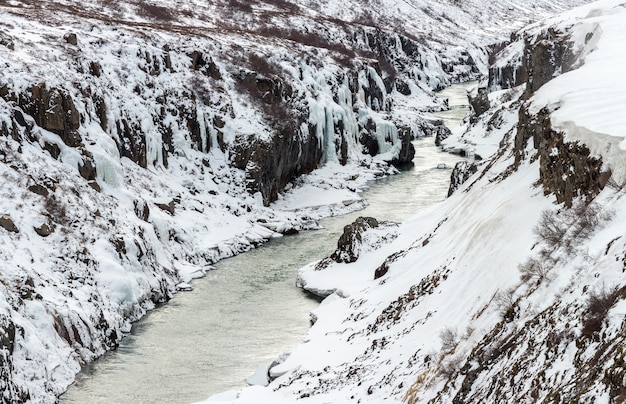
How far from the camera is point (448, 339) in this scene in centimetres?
1983

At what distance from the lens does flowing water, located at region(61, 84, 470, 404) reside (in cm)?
2927

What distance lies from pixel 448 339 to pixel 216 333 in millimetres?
17156

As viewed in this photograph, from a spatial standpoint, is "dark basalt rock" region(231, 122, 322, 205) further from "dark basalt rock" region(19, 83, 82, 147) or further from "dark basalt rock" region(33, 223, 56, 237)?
"dark basalt rock" region(33, 223, 56, 237)

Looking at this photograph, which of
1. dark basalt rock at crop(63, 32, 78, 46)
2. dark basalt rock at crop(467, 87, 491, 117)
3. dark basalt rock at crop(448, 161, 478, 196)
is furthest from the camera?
dark basalt rock at crop(467, 87, 491, 117)

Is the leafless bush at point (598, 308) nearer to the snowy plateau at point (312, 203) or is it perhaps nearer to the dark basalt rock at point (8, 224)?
the snowy plateau at point (312, 203)

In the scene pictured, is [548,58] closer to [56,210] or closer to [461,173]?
[461,173]

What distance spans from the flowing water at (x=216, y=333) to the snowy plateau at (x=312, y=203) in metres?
1.23

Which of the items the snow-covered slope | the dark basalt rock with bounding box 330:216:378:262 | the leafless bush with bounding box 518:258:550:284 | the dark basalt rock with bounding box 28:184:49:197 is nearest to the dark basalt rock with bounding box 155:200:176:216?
the dark basalt rock with bounding box 28:184:49:197

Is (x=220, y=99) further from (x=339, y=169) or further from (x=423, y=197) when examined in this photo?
(x=423, y=197)

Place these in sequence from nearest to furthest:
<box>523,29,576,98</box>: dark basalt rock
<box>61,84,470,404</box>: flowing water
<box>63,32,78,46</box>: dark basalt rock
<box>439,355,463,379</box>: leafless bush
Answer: <box>439,355,463,379</box>: leafless bush
<box>61,84,470,404</box>: flowing water
<box>63,32,78,46</box>: dark basalt rock
<box>523,29,576,98</box>: dark basalt rock

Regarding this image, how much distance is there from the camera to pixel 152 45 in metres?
62.0

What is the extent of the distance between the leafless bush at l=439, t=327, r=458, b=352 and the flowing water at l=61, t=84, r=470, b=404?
11.4 metres

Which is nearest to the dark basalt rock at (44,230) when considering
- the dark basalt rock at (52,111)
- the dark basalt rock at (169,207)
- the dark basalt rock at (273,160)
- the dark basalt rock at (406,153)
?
the dark basalt rock at (52,111)

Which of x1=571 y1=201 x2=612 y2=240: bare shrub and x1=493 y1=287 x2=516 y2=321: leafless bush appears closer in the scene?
x1=571 y1=201 x2=612 y2=240: bare shrub
